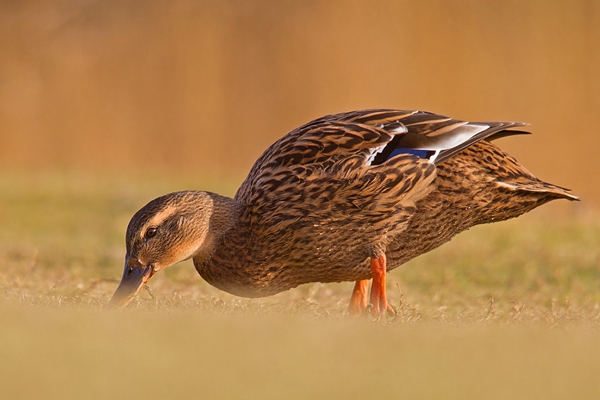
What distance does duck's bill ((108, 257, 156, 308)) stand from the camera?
4.91 metres

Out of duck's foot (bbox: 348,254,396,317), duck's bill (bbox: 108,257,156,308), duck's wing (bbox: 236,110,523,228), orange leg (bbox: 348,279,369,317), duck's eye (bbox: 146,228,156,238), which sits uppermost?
duck's wing (bbox: 236,110,523,228)

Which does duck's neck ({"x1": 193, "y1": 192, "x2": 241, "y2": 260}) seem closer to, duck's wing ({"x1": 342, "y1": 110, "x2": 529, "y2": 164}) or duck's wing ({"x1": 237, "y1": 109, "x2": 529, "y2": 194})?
duck's wing ({"x1": 237, "y1": 109, "x2": 529, "y2": 194})

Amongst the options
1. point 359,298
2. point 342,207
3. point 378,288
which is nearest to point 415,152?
point 342,207

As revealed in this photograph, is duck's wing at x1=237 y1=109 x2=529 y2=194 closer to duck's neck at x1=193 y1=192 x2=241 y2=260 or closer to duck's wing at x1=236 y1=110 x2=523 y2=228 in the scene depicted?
duck's wing at x1=236 y1=110 x2=523 y2=228

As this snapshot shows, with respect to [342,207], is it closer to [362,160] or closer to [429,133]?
[362,160]

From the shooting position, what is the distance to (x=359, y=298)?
212 inches

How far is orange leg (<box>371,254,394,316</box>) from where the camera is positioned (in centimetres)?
482

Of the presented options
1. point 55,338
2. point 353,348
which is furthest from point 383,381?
point 55,338

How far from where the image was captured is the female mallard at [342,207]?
15.9 ft

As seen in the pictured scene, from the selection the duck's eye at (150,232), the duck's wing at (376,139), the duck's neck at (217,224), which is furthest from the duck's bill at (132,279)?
the duck's wing at (376,139)

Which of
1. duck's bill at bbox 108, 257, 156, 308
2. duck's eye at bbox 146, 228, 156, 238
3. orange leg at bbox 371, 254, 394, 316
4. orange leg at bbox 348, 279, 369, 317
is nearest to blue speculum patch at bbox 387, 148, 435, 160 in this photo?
orange leg at bbox 371, 254, 394, 316

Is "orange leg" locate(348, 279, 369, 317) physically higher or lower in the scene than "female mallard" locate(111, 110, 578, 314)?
lower

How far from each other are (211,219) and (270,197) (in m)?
0.39

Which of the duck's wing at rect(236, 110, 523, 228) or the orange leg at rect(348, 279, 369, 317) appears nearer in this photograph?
the duck's wing at rect(236, 110, 523, 228)
